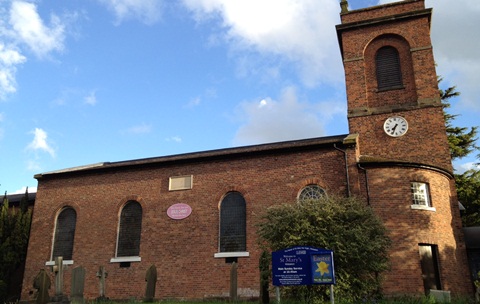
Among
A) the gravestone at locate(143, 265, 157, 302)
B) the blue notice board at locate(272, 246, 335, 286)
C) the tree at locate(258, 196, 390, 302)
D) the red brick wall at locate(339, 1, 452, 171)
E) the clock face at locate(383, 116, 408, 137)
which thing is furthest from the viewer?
the clock face at locate(383, 116, 408, 137)

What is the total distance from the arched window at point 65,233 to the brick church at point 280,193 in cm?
7

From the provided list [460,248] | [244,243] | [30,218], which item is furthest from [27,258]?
[460,248]

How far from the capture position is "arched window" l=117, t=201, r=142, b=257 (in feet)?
66.4

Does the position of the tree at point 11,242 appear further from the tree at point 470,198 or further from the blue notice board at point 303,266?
the tree at point 470,198

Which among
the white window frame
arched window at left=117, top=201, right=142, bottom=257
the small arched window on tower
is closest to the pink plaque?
arched window at left=117, top=201, right=142, bottom=257

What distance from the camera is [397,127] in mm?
20078

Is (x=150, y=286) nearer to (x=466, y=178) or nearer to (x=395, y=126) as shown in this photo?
(x=395, y=126)

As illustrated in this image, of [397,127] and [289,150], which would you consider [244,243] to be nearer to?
[289,150]

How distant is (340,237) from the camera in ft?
44.0

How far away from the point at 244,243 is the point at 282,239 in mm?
4826

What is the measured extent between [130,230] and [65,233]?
4.08m

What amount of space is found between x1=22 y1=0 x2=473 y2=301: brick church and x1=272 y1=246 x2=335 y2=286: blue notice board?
21.7ft

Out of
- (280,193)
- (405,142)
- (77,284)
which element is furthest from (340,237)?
(77,284)

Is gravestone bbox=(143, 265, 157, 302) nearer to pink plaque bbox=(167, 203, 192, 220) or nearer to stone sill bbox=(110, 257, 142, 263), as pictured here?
stone sill bbox=(110, 257, 142, 263)
